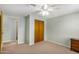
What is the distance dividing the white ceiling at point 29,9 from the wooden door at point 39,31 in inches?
Result: 8.2

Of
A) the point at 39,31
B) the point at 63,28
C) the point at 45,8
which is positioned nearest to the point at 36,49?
the point at 39,31

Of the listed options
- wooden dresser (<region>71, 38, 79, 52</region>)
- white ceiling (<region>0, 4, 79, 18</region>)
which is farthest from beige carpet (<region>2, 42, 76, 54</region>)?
white ceiling (<region>0, 4, 79, 18</region>)

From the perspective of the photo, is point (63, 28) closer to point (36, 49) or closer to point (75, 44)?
point (75, 44)

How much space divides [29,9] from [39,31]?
48 cm

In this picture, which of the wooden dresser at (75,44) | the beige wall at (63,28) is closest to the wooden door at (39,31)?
the beige wall at (63,28)

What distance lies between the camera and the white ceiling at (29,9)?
4.70 ft

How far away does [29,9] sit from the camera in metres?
1.51

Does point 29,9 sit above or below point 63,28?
above

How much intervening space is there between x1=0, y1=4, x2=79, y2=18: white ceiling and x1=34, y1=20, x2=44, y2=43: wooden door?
0.21 meters

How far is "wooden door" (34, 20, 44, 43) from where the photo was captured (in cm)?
163

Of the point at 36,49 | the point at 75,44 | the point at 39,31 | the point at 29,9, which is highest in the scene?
the point at 29,9

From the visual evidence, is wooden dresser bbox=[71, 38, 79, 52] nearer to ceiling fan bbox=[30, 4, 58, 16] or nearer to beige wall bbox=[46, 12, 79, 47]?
beige wall bbox=[46, 12, 79, 47]
